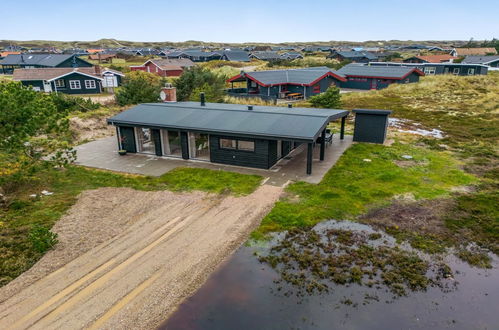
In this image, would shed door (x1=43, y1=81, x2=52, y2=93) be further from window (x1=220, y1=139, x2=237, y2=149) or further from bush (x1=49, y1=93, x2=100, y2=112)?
window (x1=220, y1=139, x2=237, y2=149)

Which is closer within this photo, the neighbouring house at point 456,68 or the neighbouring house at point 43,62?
the neighbouring house at point 456,68

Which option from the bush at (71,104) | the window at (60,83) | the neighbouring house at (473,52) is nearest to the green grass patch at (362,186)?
the bush at (71,104)

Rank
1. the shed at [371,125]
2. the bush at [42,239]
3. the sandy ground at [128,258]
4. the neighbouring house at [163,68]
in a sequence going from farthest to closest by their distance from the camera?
the neighbouring house at [163,68], the shed at [371,125], the bush at [42,239], the sandy ground at [128,258]

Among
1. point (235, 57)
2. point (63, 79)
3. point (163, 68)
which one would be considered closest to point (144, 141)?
point (63, 79)

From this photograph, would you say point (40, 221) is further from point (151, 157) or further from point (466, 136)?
point (466, 136)

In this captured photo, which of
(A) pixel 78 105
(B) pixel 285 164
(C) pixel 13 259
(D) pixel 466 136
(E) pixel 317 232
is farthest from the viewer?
(A) pixel 78 105

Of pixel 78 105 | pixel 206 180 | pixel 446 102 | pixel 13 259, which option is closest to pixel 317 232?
pixel 206 180

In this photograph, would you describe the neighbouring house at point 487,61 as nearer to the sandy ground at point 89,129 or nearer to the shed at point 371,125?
the shed at point 371,125
